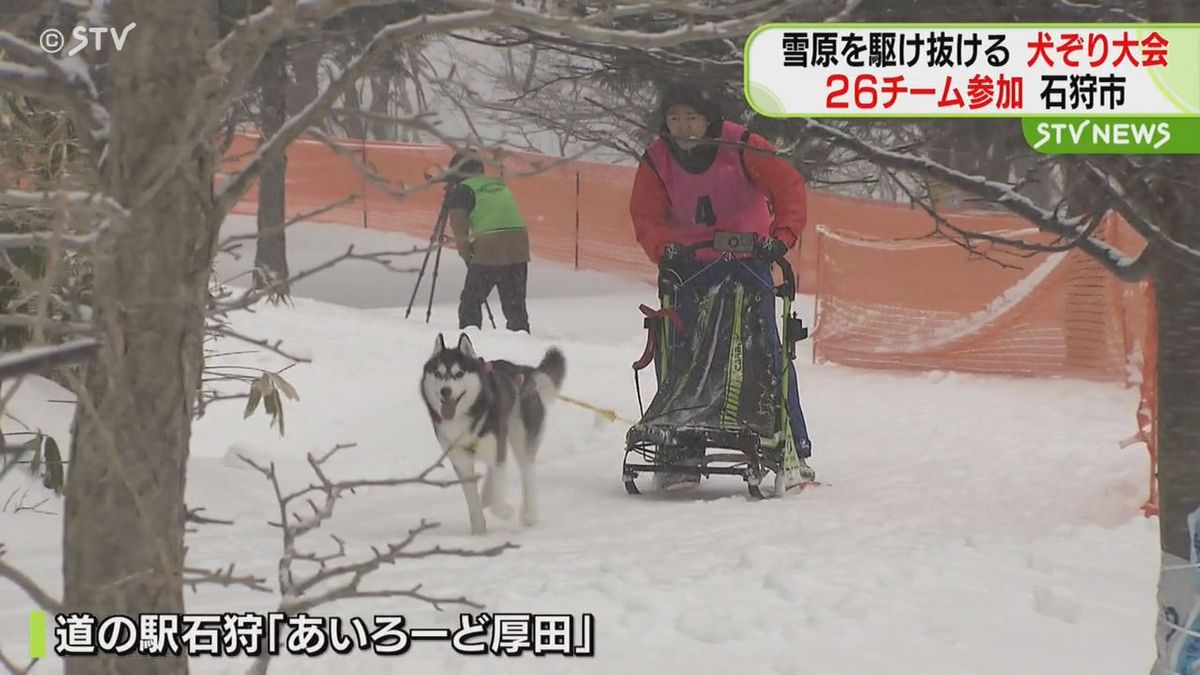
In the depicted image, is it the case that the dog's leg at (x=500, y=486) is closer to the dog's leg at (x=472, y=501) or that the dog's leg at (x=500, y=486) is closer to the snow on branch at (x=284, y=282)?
the dog's leg at (x=472, y=501)

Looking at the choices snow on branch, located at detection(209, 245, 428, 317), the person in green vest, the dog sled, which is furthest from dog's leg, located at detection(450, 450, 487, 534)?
the person in green vest

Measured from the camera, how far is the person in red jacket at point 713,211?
307 inches

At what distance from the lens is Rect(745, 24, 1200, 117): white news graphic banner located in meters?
3.77

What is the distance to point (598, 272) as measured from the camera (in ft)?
74.2

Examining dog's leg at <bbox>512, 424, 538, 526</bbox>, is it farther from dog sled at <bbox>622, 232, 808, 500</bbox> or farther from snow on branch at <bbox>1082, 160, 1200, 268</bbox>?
snow on branch at <bbox>1082, 160, 1200, 268</bbox>

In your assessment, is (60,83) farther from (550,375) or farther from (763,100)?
(550,375)

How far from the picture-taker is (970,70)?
4062 mm

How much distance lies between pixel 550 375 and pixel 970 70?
14.2 feet

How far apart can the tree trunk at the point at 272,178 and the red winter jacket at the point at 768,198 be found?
6.39 feet

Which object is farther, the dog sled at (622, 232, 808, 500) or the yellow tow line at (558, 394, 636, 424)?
the yellow tow line at (558, 394, 636, 424)

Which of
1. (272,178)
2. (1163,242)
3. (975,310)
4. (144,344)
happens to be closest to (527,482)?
(1163,242)

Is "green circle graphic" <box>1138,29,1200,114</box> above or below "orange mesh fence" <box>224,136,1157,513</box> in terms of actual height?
above

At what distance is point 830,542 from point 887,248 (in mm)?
10170

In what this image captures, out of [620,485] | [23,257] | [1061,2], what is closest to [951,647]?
[1061,2]
